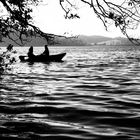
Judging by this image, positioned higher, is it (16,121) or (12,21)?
(12,21)

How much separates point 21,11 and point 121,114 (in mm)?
4536

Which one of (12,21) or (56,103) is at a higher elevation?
(12,21)

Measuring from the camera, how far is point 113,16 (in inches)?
290

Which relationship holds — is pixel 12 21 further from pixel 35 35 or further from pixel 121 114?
pixel 121 114

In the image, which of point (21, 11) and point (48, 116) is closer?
point (21, 11)

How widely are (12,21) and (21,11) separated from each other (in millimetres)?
429

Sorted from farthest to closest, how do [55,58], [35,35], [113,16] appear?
[55,58]
[35,35]
[113,16]

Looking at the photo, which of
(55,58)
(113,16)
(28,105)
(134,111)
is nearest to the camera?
(113,16)

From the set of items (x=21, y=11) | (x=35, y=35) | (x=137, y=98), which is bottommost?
(x=137, y=98)

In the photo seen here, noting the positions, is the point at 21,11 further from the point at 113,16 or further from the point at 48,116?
the point at 48,116

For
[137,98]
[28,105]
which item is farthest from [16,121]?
[137,98]

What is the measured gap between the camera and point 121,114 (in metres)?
8.96

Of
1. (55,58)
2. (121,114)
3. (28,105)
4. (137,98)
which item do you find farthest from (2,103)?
(55,58)

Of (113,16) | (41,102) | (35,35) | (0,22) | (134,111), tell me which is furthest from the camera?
(41,102)
